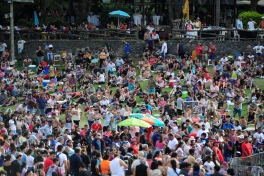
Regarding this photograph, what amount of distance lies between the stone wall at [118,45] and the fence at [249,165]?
22356 mm

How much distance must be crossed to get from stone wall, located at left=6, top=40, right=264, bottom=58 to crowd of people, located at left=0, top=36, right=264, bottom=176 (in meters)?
0.81

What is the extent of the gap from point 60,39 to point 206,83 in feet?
40.9

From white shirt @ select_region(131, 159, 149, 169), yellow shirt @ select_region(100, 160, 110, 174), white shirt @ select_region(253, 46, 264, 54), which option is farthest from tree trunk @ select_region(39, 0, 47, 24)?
white shirt @ select_region(131, 159, 149, 169)

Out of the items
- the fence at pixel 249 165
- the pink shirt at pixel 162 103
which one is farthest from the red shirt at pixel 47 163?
the pink shirt at pixel 162 103

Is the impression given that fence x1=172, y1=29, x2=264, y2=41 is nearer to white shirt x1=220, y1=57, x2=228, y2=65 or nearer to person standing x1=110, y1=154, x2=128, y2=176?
white shirt x1=220, y1=57, x2=228, y2=65

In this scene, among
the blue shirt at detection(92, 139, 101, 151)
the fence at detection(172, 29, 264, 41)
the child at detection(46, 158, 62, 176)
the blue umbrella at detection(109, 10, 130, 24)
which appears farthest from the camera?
the blue umbrella at detection(109, 10, 130, 24)

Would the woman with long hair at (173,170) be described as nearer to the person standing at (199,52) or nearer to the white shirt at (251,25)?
the person standing at (199,52)

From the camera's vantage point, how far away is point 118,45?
45.6 metres

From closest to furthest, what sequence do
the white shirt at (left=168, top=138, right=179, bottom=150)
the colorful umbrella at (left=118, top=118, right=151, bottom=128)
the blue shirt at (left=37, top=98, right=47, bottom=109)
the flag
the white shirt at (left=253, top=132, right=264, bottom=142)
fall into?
the white shirt at (left=168, top=138, right=179, bottom=150) < the colorful umbrella at (left=118, top=118, right=151, bottom=128) < the white shirt at (left=253, top=132, right=264, bottom=142) < the blue shirt at (left=37, top=98, right=47, bottom=109) < the flag

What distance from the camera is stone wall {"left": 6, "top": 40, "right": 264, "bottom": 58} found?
44094mm

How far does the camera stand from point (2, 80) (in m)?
38.2

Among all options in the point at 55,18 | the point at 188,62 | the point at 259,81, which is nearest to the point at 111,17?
the point at 55,18

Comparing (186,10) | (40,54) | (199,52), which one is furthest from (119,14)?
(199,52)

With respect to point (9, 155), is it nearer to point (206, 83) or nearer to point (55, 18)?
point (206, 83)
